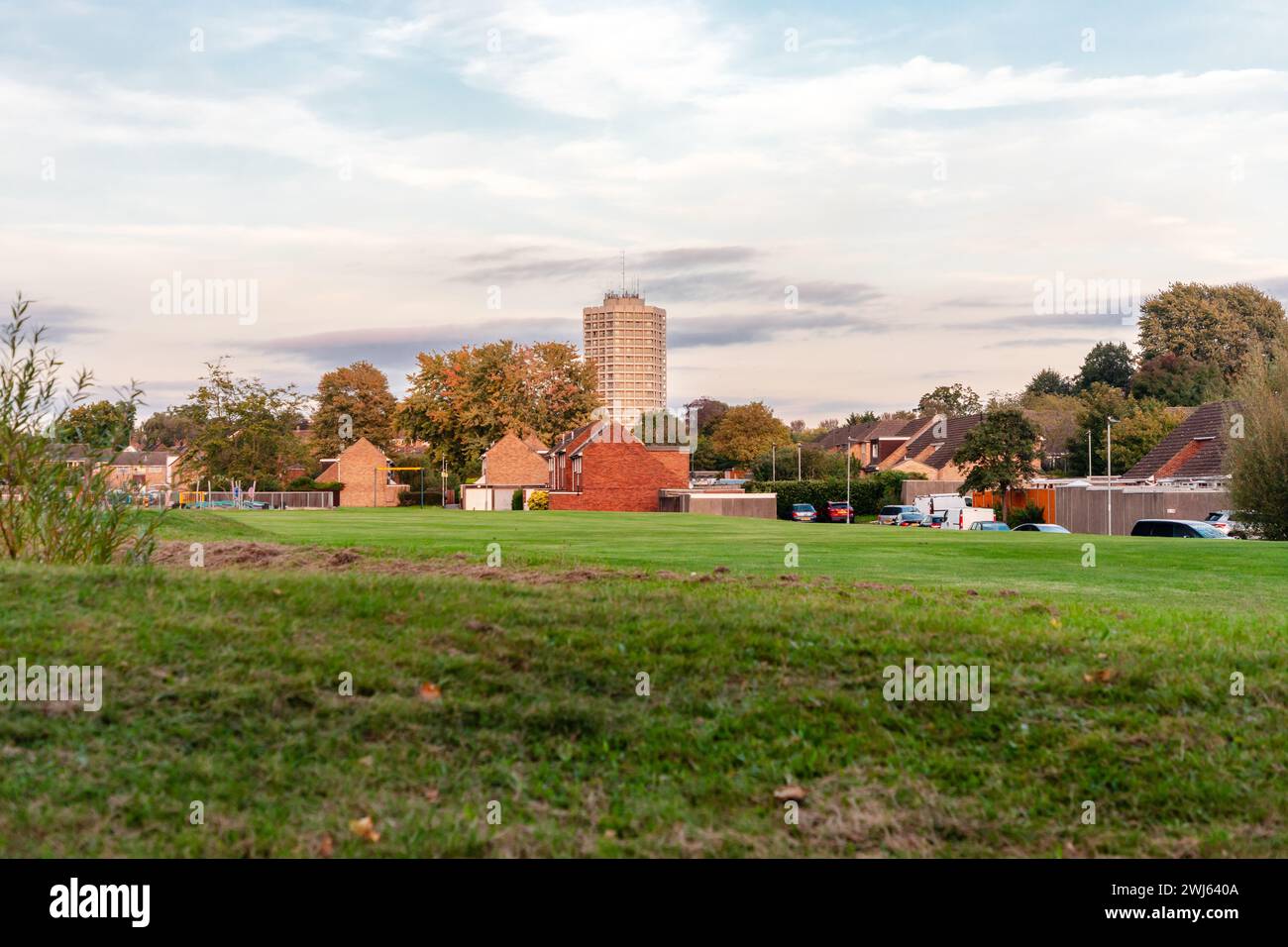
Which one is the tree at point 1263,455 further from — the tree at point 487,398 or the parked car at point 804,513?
the tree at point 487,398

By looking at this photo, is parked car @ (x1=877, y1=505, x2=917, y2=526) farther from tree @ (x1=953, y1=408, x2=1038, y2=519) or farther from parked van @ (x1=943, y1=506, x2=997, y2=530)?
tree @ (x1=953, y1=408, x2=1038, y2=519)

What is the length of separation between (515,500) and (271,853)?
222 ft

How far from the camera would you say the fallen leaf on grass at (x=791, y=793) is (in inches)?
242

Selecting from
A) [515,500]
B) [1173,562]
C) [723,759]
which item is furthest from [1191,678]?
[515,500]

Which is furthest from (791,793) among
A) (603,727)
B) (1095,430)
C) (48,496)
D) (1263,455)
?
(1095,430)

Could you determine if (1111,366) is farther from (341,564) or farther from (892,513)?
(341,564)

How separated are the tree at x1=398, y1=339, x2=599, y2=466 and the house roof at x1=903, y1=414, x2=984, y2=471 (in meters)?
30.8

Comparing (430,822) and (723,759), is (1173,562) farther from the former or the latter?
(430,822)

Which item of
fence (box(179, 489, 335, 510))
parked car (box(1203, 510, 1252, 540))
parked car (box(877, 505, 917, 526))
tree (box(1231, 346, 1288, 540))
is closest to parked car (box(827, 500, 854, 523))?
parked car (box(877, 505, 917, 526))

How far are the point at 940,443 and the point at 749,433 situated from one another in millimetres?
24960

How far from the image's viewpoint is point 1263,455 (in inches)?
1191

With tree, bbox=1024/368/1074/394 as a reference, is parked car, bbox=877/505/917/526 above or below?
below

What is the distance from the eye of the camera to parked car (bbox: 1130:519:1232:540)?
33.0 metres

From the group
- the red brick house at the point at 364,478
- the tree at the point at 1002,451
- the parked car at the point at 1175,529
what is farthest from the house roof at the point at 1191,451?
the red brick house at the point at 364,478
